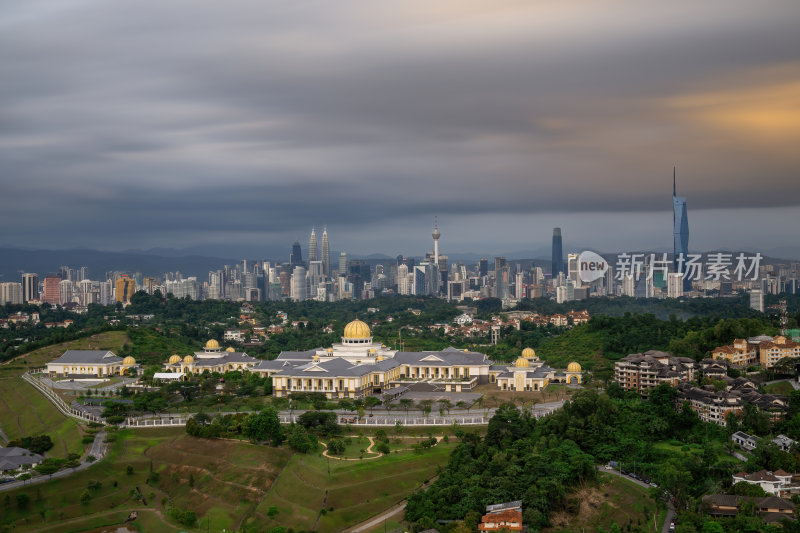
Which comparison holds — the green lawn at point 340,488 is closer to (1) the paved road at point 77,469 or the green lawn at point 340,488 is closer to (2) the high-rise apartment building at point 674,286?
(1) the paved road at point 77,469

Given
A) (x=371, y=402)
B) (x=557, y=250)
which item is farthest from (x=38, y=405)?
(x=557, y=250)

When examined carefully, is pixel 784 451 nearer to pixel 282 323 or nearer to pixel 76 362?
pixel 76 362

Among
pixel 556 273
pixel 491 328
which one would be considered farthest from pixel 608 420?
pixel 556 273

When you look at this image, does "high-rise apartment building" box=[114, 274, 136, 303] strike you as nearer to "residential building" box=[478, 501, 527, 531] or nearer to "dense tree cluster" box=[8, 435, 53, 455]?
"dense tree cluster" box=[8, 435, 53, 455]

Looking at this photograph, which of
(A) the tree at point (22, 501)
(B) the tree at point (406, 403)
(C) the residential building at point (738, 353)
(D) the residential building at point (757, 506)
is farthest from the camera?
(C) the residential building at point (738, 353)

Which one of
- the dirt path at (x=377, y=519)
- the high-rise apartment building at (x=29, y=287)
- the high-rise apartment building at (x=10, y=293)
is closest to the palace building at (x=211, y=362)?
the dirt path at (x=377, y=519)

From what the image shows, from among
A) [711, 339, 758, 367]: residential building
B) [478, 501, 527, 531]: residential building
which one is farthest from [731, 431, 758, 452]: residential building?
[711, 339, 758, 367]: residential building
